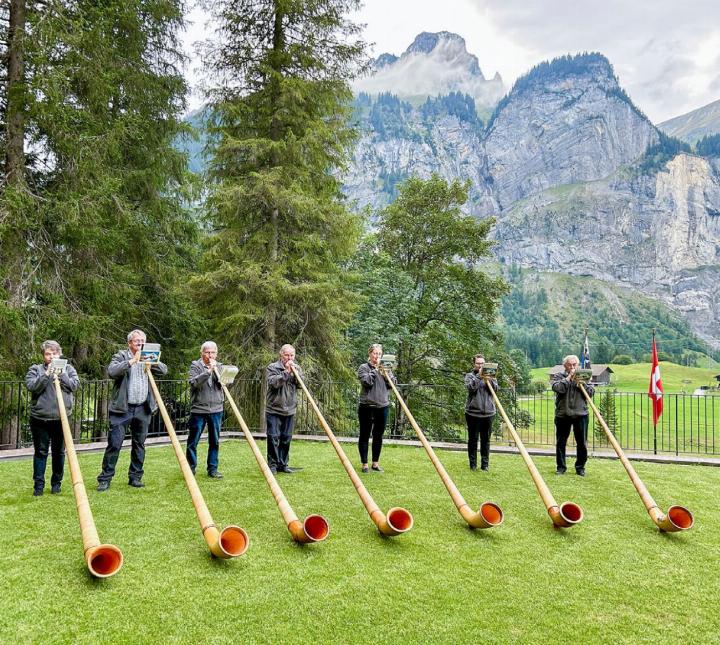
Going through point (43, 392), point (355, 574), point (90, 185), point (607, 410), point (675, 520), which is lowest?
point (607, 410)

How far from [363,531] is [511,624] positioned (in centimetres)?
177

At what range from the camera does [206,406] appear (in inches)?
263

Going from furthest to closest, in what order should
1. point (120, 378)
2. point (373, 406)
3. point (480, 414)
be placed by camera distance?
point (480, 414)
point (373, 406)
point (120, 378)

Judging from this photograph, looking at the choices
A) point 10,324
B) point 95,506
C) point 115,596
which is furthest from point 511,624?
point 10,324

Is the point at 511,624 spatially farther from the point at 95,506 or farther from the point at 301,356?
the point at 301,356

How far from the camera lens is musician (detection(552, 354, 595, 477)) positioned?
726cm

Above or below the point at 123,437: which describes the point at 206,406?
above

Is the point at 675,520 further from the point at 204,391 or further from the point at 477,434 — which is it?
the point at 204,391

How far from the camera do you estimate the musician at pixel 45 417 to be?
214 inches

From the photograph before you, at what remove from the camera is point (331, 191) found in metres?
13.7

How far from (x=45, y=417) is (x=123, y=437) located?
32.8 inches

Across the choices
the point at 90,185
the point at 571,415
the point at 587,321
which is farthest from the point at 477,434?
the point at 587,321

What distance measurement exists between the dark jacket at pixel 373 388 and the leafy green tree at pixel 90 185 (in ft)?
21.1

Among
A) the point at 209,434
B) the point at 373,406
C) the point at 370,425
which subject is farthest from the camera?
the point at 370,425
